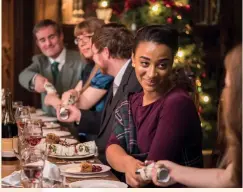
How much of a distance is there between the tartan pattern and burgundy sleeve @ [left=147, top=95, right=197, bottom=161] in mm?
102

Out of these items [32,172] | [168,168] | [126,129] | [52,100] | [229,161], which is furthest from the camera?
[52,100]

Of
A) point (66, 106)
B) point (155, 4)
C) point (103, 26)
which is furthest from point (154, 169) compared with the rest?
point (155, 4)

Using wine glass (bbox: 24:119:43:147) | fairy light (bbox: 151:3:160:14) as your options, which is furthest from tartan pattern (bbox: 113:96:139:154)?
fairy light (bbox: 151:3:160:14)

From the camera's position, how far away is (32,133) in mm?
2877

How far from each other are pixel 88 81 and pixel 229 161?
5.28ft

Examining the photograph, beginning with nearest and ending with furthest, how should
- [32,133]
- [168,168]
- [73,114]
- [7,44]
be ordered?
[168,168]
[32,133]
[7,44]
[73,114]

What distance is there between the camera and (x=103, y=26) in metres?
3.49

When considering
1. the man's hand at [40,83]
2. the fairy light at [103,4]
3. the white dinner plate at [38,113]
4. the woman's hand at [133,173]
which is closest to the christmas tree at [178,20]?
the fairy light at [103,4]

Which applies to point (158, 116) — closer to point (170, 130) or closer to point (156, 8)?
point (170, 130)

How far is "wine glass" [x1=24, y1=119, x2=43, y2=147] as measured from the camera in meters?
2.84

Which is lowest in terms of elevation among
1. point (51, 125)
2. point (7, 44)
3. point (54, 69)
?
point (51, 125)

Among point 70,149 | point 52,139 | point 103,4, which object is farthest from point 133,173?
point 103,4

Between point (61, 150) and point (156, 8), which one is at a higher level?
point (156, 8)

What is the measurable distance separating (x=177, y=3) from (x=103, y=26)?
58 centimetres
